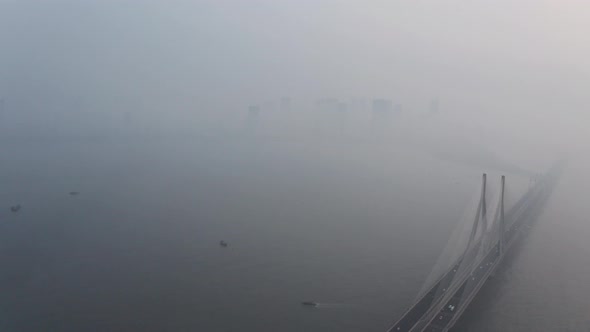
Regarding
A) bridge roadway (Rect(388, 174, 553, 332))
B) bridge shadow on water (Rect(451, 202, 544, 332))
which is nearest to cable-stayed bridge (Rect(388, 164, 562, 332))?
bridge roadway (Rect(388, 174, 553, 332))

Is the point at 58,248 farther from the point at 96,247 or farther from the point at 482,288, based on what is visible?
the point at 482,288

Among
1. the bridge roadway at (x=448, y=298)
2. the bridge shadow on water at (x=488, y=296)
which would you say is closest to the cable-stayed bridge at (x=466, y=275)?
the bridge roadway at (x=448, y=298)

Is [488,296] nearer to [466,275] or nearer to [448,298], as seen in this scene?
[466,275]

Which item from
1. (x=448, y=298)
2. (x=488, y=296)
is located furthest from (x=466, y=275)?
(x=448, y=298)

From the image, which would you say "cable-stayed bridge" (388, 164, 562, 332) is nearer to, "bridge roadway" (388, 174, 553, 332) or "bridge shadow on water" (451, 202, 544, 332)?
"bridge roadway" (388, 174, 553, 332)

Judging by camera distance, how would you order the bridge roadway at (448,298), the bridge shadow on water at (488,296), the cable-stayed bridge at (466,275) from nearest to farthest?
the bridge roadway at (448,298) < the cable-stayed bridge at (466,275) < the bridge shadow on water at (488,296)

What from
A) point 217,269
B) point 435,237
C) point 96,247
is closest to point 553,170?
point 435,237

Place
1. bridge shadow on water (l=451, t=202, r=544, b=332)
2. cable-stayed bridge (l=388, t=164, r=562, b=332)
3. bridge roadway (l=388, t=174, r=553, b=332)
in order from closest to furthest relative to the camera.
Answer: bridge roadway (l=388, t=174, r=553, b=332)
cable-stayed bridge (l=388, t=164, r=562, b=332)
bridge shadow on water (l=451, t=202, r=544, b=332)

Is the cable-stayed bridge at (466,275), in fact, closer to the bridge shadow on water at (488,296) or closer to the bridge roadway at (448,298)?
the bridge roadway at (448,298)

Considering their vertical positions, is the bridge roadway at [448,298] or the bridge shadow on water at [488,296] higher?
the bridge roadway at [448,298]
